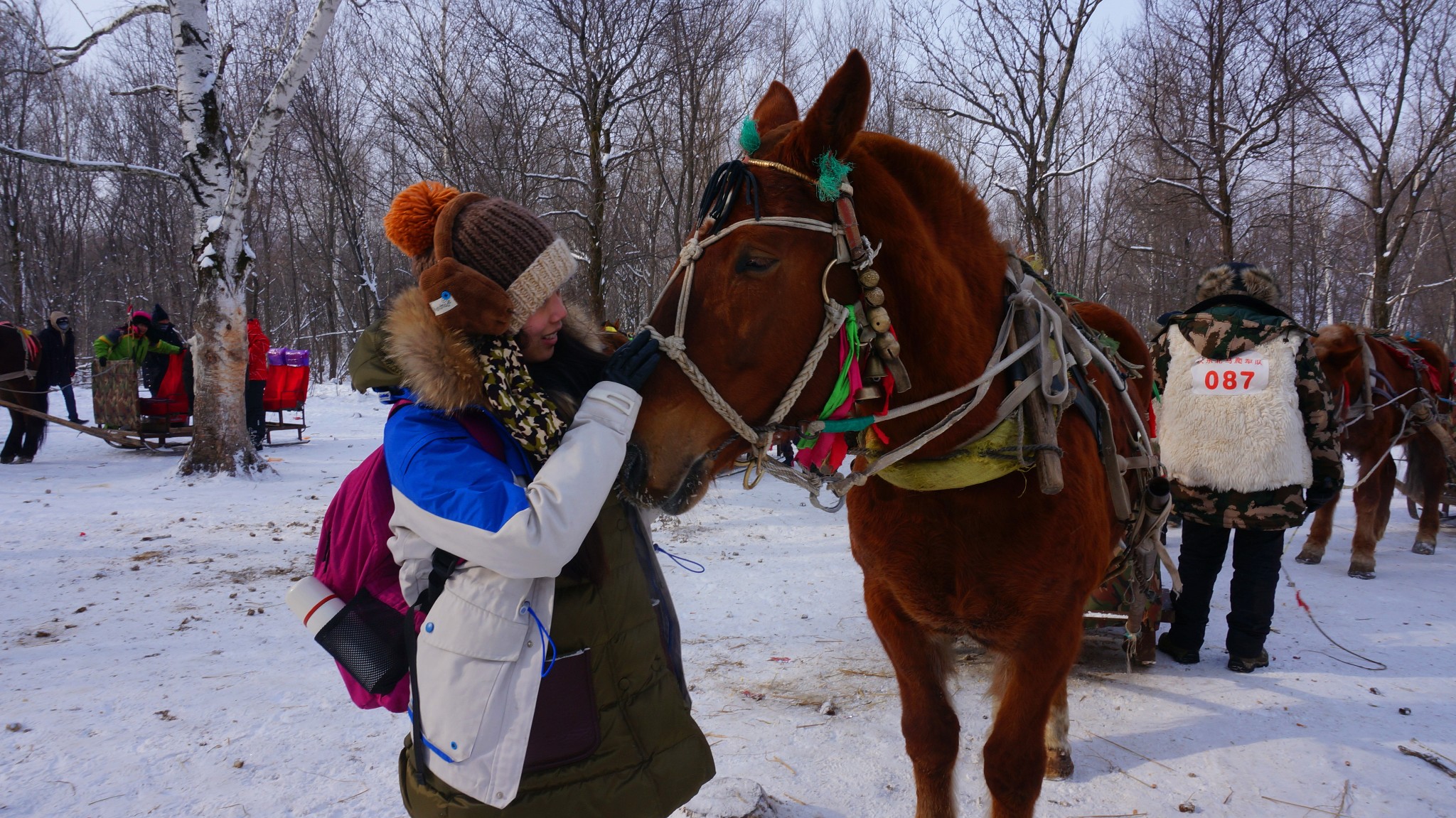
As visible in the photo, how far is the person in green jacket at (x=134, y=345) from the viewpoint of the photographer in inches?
447

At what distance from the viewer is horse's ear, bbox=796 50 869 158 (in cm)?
159

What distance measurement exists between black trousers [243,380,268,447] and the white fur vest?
1250 cm

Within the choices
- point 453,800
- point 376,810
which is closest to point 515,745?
point 453,800

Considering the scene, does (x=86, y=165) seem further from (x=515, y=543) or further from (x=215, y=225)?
(x=515, y=543)

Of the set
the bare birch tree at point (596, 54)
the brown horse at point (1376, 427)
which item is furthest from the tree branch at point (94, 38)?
the brown horse at point (1376, 427)

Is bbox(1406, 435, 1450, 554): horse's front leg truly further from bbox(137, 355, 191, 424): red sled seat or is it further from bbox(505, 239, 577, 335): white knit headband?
bbox(137, 355, 191, 424): red sled seat

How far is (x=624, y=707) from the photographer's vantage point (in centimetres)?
169

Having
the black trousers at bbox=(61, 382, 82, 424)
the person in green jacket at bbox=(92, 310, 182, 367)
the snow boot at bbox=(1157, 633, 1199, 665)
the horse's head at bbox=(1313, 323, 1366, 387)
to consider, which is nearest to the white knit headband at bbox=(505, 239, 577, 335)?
the snow boot at bbox=(1157, 633, 1199, 665)

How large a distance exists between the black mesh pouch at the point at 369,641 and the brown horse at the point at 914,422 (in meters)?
0.65

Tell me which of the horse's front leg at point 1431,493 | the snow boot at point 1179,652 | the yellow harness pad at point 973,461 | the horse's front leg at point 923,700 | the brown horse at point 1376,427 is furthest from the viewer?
the horse's front leg at point 1431,493

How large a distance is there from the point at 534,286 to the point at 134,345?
1316 cm

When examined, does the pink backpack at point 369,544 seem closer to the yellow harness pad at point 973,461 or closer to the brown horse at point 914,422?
the brown horse at point 914,422

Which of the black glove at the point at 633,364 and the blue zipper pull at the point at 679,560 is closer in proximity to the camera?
the black glove at the point at 633,364

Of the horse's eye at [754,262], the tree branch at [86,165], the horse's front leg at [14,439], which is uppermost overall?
the tree branch at [86,165]
